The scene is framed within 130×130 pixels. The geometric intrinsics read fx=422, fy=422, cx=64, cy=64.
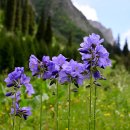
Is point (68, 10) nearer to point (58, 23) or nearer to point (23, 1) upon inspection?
point (58, 23)

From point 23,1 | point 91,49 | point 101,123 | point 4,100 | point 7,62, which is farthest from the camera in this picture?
point 23,1

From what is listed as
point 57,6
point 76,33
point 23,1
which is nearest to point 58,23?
point 76,33

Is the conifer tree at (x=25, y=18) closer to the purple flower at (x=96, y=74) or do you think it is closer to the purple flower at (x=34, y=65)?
the purple flower at (x=34, y=65)

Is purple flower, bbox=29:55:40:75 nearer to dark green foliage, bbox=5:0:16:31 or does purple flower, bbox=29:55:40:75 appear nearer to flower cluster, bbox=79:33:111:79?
flower cluster, bbox=79:33:111:79

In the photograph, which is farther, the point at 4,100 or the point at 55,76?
the point at 4,100

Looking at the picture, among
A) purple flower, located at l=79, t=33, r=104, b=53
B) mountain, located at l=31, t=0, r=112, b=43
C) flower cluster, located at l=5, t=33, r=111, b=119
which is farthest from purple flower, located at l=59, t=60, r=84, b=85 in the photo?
mountain, located at l=31, t=0, r=112, b=43

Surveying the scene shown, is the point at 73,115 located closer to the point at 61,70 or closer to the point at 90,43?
the point at 61,70

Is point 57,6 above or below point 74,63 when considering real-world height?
above

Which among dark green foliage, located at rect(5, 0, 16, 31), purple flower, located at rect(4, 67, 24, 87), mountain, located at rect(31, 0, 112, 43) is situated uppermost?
mountain, located at rect(31, 0, 112, 43)
